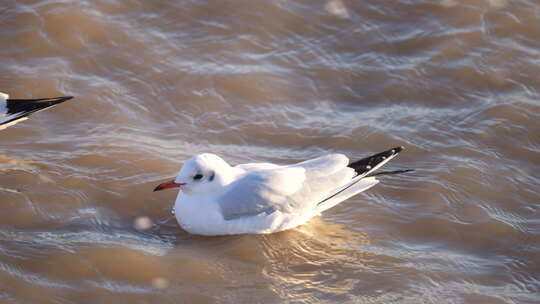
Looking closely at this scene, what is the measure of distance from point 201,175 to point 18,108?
2126 mm

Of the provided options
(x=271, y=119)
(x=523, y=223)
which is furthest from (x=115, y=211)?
(x=523, y=223)

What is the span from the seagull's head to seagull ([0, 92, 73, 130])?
5.60 feet

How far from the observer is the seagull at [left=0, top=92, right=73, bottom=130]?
22.3ft

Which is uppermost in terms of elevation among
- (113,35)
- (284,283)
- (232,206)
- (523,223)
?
(113,35)

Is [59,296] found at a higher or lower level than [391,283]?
lower

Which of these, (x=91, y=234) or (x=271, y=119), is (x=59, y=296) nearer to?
(x=91, y=234)

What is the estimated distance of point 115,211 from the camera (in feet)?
19.8

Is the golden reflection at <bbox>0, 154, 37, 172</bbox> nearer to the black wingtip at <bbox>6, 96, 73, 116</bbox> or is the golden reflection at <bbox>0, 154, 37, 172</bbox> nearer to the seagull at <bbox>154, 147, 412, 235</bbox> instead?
the black wingtip at <bbox>6, 96, 73, 116</bbox>

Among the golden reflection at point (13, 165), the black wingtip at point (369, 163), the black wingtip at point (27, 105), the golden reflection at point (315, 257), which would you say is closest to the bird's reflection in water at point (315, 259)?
the golden reflection at point (315, 257)

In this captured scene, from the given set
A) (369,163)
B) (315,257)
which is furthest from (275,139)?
(315,257)

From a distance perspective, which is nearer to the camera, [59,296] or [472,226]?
[59,296]

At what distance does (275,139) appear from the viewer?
23.9ft

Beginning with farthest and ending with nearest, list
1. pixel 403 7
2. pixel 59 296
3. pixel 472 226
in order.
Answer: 1. pixel 403 7
2. pixel 472 226
3. pixel 59 296

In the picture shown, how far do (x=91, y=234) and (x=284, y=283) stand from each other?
1.48 metres
